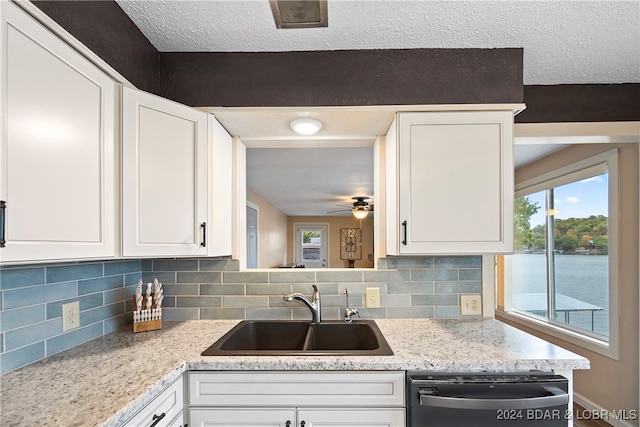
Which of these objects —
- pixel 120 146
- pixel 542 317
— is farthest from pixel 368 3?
pixel 542 317

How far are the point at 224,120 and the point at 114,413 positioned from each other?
1.38m

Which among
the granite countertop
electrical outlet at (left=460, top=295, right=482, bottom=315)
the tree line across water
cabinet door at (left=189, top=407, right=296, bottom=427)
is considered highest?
the tree line across water

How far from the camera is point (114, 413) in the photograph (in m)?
0.96

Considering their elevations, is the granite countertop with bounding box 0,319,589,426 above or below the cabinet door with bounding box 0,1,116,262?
below

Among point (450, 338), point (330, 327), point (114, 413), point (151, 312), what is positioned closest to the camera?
point (114, 413)

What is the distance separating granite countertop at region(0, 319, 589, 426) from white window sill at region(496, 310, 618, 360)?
5.56 ft

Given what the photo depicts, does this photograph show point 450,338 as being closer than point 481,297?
Yes

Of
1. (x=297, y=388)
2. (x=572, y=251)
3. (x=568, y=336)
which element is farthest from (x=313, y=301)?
(x=572, y=251)

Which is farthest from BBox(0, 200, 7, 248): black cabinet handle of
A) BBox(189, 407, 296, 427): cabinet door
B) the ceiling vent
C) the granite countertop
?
the ceiling vent

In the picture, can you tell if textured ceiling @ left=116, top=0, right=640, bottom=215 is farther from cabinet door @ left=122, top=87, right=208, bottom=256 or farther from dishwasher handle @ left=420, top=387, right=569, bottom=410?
dishwasher handle @ left=420, top=387, right=569, bottom=410

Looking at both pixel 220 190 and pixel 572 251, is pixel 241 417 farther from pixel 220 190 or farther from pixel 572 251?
pixel 572 251

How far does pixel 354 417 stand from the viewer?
1421mm

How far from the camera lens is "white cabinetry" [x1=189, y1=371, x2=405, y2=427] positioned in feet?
4.65

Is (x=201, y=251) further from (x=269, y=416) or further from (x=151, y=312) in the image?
(x=269, y=416)
